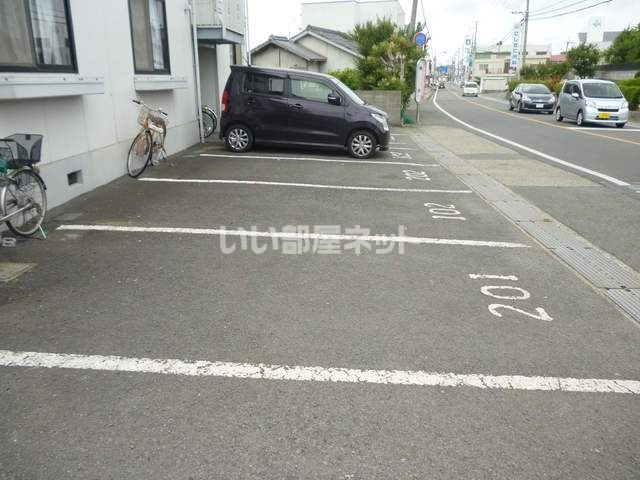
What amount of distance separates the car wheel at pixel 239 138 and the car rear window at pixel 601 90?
52.5ft

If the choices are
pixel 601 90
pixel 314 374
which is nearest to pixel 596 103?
pixel 601 90

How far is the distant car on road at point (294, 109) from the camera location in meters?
11.3

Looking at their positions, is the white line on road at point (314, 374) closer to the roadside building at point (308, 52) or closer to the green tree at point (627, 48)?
the roadside building at point (308, 52)

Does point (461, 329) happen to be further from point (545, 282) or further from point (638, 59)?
point (638, 59)

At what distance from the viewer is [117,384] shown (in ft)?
10.2

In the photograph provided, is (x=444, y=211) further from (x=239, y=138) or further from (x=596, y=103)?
(x=596, y=103)

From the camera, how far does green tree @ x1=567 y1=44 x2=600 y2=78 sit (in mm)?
39562

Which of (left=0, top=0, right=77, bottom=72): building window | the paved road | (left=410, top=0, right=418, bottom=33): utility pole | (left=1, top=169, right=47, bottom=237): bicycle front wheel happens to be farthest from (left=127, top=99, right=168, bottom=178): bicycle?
(left=410, top=0, right=418, bottom=33): utility pole

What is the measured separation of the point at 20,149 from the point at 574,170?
410 inches

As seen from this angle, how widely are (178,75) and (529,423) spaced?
34.1ft

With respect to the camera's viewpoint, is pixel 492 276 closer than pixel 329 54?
Yes

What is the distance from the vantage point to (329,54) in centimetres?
3136

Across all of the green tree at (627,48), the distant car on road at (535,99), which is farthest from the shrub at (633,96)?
the green tree at (627,48)

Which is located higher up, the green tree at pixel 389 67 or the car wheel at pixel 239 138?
the green tree at pixel 389 67
